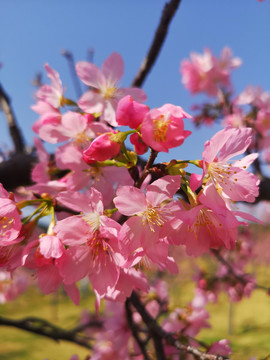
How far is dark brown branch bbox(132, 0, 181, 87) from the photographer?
3.28 ft

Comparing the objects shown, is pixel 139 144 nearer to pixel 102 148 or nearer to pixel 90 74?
pixel 102 148

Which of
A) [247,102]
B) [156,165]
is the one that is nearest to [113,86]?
[156,165]

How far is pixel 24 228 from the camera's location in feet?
1.92

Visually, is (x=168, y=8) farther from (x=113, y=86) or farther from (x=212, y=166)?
(x=212, y=166)

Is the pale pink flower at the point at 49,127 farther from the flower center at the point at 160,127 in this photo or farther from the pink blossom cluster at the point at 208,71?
the pink blossom cluster at the point at 208,71

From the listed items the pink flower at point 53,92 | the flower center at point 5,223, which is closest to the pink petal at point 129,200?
the flower center at point 5,223

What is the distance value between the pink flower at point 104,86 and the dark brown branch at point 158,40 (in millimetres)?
380

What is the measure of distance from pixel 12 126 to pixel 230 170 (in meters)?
1.47

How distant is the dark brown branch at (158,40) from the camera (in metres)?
1.00

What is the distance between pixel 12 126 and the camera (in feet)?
5.52

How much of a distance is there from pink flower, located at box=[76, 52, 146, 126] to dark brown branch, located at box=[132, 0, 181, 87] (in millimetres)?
380

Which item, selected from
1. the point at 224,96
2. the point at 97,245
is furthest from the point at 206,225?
the point at 224,96

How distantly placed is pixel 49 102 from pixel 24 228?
41 cm

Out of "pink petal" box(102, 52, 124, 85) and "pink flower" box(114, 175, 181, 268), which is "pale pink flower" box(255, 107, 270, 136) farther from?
"pink flower" box(114, 175, 181, 268)
